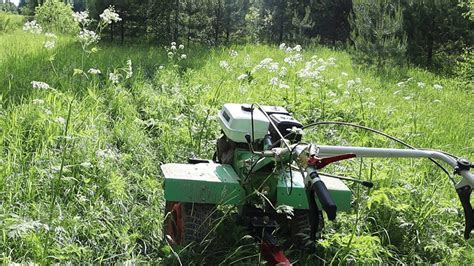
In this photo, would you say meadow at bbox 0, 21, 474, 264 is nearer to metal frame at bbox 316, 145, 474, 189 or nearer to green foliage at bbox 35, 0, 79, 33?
metal frame at bbox 316, 145, 474, 189

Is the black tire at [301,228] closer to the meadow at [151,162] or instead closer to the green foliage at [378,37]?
the meadow at [151,162]

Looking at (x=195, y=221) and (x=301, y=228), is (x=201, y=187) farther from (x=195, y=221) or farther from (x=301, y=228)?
(x=301, y=228)

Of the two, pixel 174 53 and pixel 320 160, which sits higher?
pixel 320 160

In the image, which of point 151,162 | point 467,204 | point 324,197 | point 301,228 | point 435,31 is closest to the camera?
point 324,197

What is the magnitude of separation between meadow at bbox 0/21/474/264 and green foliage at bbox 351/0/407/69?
281cm

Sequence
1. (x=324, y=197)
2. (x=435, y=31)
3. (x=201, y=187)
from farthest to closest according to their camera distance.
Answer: (x=435, y=31) < (x=201, y=187) < (x=324, y=197)

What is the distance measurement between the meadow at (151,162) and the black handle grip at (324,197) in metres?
1.22

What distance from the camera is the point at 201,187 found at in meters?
2.79

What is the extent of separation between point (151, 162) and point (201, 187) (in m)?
1.35

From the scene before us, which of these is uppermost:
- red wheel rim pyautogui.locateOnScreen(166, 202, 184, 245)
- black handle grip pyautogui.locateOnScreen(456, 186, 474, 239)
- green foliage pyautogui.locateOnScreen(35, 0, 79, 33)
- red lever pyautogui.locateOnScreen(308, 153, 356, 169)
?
red lever pyautogui.locateOnScreen(308, 153, 356, 169)

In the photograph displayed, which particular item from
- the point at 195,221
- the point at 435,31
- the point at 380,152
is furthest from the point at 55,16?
the point at 380,152

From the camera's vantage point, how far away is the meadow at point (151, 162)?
2.91 m

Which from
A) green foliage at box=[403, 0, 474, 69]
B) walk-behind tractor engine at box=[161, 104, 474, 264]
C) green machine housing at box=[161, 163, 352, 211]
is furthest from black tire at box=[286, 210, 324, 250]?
green foliage at box=[403, 0, 474, 69]

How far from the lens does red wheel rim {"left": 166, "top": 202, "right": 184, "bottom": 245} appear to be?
117 inches
